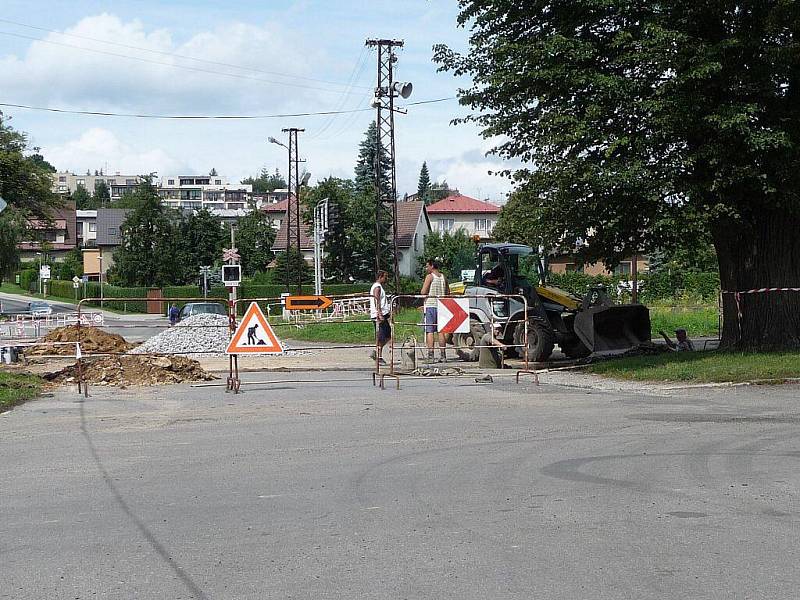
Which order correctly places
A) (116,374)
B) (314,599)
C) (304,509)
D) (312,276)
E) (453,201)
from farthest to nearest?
(453,201), (312,276), (116,374), (304,509), (314,599)

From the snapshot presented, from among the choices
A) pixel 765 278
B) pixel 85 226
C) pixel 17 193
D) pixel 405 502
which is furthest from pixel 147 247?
pixel 85 226

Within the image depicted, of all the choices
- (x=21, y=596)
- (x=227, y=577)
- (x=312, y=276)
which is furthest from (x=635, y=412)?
(x=312, y=276)

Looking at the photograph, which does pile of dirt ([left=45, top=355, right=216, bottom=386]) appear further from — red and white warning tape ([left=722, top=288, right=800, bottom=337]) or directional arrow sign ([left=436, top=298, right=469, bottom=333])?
red and white warning tape ([left=722, top=288, right=800, bottom=337])

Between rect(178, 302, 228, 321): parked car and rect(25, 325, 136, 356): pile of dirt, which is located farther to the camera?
rect(178, 302, 228, 321): parked car

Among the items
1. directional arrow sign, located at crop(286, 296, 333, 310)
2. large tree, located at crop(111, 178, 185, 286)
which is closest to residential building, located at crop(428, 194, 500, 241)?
large tree, located at crop(111, 178, 185, 286)

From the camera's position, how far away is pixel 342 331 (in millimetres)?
36750

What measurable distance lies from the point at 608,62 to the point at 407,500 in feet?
41.7

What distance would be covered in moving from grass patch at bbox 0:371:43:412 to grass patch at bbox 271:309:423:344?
14.3 metres

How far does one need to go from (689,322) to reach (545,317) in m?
13.4

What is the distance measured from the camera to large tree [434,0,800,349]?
17.1 meters

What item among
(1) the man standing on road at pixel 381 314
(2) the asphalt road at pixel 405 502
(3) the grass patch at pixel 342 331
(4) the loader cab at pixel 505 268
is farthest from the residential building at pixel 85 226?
(2) the asphalt road at pixel 405 502

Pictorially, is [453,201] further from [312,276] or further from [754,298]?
[754,298]

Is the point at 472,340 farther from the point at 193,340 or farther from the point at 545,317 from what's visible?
the point at 193,340

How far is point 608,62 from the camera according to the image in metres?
18.6
